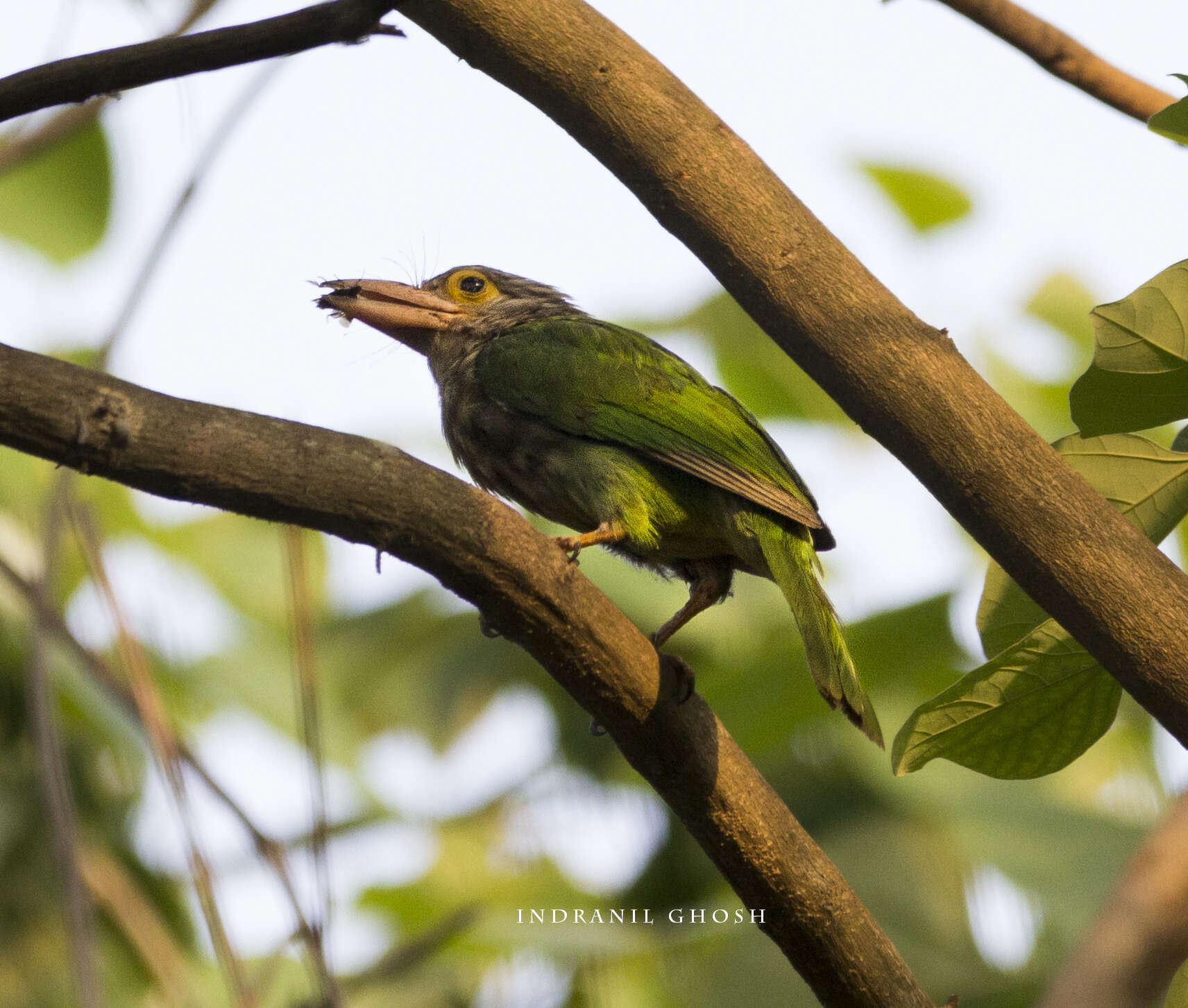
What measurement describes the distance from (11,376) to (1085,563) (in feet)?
6.40

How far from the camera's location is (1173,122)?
7.54ft

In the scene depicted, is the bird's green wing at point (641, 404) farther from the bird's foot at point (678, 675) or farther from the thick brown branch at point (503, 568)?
the thick brown branch at point (503, 568)

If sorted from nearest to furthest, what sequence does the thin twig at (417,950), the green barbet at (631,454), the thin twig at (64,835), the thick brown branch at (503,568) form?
1. the thick brown branch at (503,568)
2. the thin twig at (64,835)
3. the thin twig at (417,950)
4. the green barbet at (631,454)

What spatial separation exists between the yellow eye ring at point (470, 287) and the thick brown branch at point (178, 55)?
248 cm

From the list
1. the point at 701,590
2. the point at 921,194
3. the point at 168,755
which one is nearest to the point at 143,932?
the point at 168,755

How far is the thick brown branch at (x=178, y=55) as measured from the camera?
6.84ft

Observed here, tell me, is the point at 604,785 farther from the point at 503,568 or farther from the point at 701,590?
the point at 503,568

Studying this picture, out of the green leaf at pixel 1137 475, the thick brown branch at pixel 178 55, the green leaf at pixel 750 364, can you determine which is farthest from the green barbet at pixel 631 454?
the green leaf at pixel 750 364

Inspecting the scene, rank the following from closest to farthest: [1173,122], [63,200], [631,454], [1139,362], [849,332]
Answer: [1173,122], [1139,362], [849,332], [631,454], [63,200]

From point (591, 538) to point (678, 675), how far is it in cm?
65

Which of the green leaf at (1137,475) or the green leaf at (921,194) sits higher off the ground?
the green leaf at (921,194)

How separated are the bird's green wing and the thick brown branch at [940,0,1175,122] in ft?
4.51

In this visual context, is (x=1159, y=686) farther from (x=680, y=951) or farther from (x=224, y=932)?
(x=680, y=951)

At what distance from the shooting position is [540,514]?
3.94 metres
